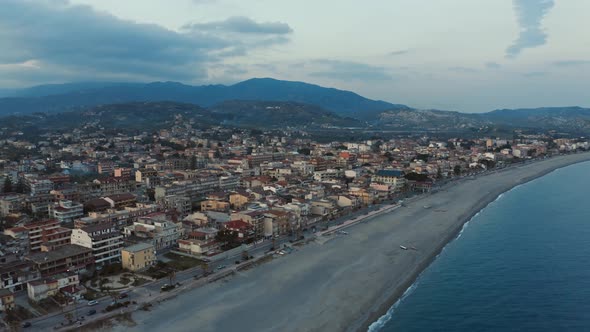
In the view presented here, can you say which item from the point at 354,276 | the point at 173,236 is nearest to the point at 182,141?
the point at 173,236

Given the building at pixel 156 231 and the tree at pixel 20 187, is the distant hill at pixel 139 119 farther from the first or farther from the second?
the building at pixel 156 231

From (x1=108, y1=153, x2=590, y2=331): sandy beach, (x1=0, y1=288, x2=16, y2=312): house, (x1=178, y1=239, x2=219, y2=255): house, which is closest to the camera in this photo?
(x1=108, y1=153, x2=590, y2=331): sandy beach

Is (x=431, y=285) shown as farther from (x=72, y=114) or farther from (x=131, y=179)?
(x=72, y=114)

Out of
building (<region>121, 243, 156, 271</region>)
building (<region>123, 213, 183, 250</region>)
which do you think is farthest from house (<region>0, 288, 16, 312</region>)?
building (<region>123, 213, 183, 250</region>)

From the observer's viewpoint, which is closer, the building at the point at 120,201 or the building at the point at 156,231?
the building at the point at 156,231

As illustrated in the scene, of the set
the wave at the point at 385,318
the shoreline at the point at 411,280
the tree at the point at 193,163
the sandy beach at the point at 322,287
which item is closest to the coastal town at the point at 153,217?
the tree at the point at 193,163

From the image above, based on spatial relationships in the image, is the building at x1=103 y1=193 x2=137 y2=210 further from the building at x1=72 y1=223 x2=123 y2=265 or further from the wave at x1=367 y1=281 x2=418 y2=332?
the wave at x1=367 y1=281 x2=418 y2=332

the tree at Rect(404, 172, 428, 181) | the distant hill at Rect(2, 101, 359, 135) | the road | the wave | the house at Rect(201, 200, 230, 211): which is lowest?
the wave
